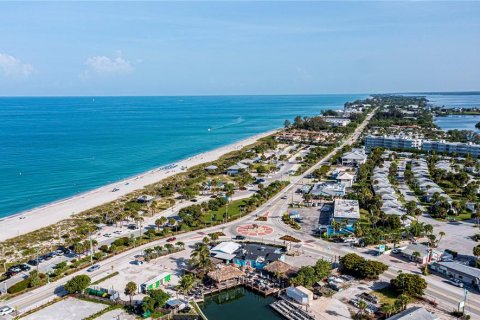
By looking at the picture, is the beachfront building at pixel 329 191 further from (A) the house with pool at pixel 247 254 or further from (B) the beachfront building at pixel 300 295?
(B) the beachfront building at pixel 300 295

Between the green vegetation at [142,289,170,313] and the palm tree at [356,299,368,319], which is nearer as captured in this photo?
the palm tree at [356,299,368,319]

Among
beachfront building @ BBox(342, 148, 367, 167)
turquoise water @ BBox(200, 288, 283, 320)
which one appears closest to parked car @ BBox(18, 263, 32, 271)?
turquoise water @ BBox(200, 288, 283, 320)

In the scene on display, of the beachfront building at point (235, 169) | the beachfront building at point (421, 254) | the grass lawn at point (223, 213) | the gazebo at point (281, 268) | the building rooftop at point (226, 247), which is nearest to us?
the gazebo at point (281, 268)

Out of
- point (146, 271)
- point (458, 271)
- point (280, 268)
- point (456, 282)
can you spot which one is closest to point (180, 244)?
point (146, 271)

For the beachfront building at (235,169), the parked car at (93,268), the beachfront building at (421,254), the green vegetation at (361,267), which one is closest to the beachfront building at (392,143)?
the beachfront building at (235,169)

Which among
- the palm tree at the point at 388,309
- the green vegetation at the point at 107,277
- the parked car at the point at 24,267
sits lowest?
the parked car at the point at 24,267

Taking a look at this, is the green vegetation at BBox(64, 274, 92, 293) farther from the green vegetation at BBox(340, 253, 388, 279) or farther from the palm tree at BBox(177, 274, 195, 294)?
the green vegetation at BBox(340, 253, 388, 279)

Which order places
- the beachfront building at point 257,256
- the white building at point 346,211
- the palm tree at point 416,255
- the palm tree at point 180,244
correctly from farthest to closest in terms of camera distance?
1. the white building at point 346,211
2. the palm tree at point 180,244
3. the beachfront building at point 257,256
4. the palm tree at point 416,255

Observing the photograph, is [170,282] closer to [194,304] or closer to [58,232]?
[194,304]
